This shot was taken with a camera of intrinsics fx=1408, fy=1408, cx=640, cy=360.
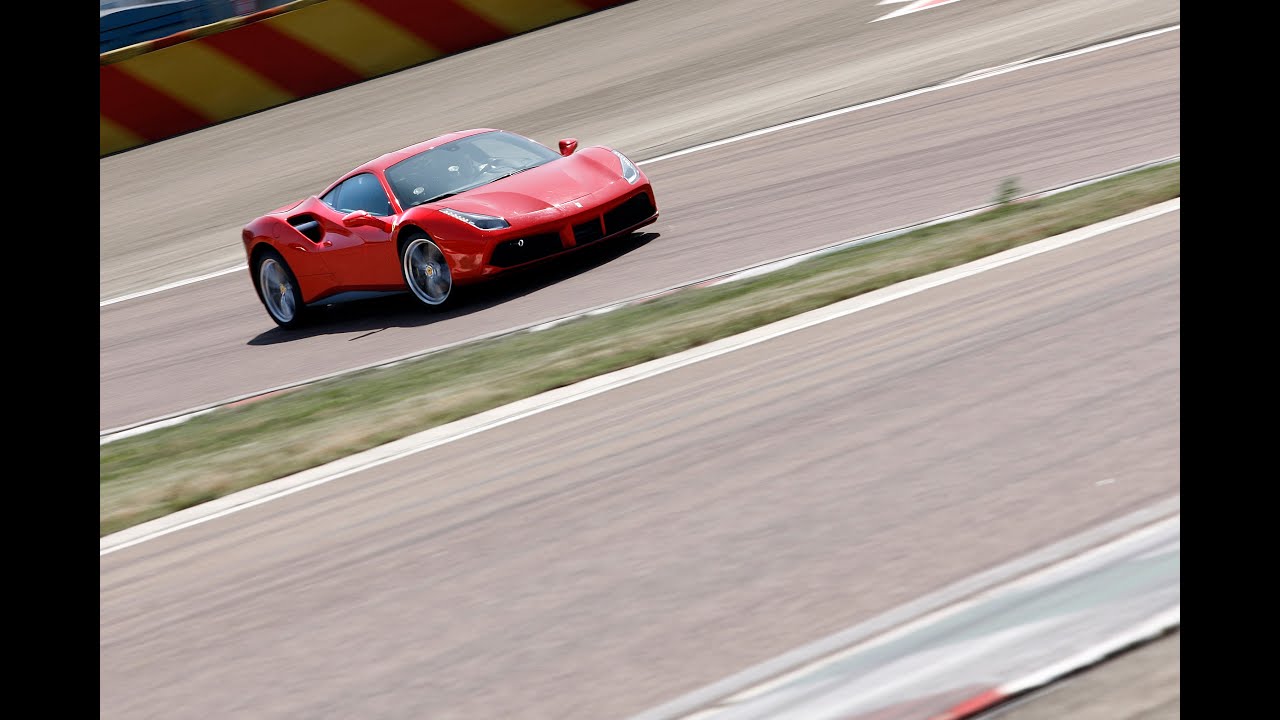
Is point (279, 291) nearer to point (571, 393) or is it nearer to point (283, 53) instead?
point (571, 393)

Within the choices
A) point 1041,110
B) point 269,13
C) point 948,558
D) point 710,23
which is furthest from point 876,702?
point 269,13

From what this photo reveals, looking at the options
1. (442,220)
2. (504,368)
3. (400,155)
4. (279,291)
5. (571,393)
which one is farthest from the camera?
(279,291)

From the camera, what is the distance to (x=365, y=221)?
1062 cm

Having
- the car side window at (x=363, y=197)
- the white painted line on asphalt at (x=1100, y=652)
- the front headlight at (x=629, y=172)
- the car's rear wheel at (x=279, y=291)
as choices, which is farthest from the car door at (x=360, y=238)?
the white painted line on asphalt at (x=1100, y=652)

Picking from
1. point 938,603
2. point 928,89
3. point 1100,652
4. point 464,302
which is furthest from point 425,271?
point 1100,652

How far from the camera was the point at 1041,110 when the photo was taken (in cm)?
1179

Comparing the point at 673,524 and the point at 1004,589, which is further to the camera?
the point at 673,524

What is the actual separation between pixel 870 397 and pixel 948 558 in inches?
66.8

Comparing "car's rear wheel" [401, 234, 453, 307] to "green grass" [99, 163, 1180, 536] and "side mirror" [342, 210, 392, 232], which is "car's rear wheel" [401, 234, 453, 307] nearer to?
"side mirror" [342, 210, 392, 232]

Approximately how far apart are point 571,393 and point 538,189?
152 inches
